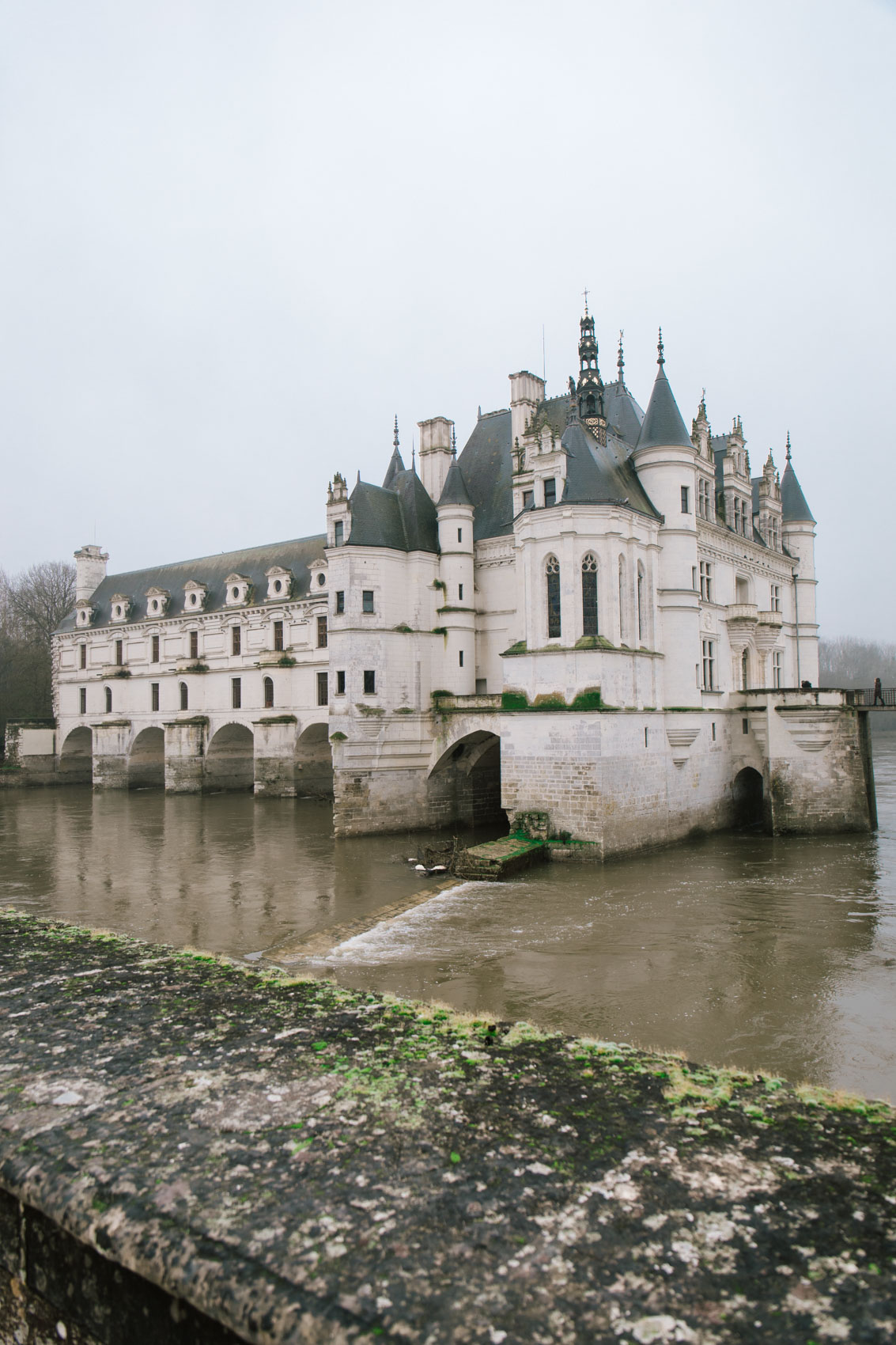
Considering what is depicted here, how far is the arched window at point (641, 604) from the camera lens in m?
23.8

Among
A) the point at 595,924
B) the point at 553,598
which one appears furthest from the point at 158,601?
the point at 595,924

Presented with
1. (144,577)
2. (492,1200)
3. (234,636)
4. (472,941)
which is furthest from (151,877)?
(144,577)

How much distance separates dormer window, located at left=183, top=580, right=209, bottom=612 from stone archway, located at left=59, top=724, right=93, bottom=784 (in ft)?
37.0

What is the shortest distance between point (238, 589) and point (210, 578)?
4416 mm

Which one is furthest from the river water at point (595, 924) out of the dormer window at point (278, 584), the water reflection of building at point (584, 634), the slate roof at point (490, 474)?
the dormer window at point (278, 584)

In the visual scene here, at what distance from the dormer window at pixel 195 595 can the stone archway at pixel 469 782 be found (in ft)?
76.5

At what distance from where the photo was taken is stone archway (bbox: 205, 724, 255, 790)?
43.2m

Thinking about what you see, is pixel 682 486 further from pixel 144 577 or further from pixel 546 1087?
pixel 144 577

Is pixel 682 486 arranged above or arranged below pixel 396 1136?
above

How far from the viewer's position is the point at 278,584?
41938 mm

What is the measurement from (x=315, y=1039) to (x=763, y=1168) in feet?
7.16

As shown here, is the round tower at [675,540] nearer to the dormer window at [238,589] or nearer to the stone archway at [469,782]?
the stone archway at [469,782]

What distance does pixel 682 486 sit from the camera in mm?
25031

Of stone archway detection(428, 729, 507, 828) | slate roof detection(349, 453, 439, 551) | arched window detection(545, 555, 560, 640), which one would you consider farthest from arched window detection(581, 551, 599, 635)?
slate roof detection(349, 453, 439, 551)
